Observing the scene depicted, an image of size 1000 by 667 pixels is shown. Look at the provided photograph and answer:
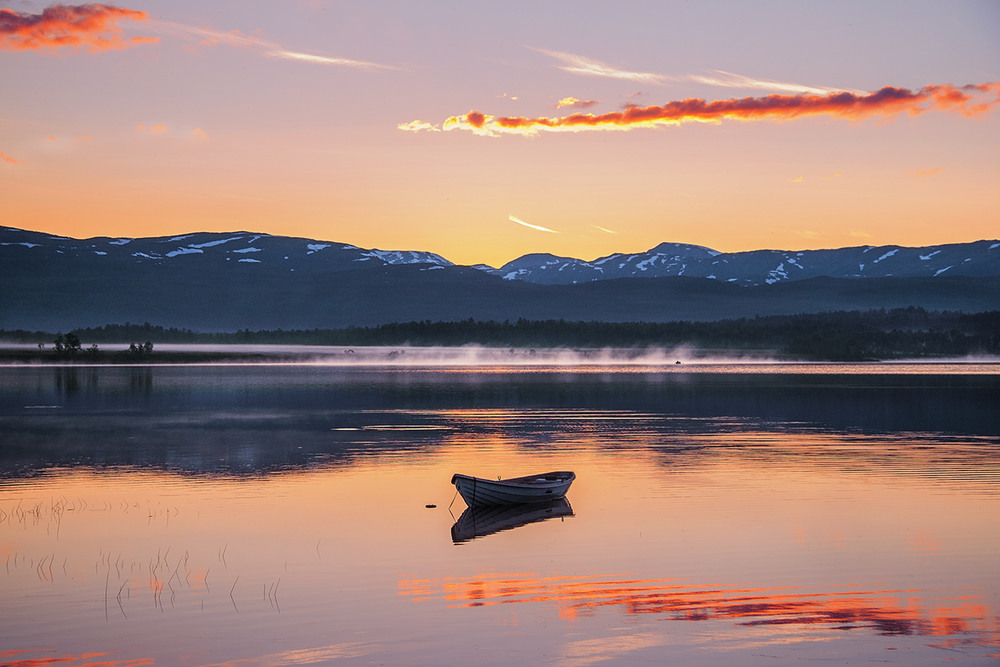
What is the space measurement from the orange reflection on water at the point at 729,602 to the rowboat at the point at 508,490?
8.15 m

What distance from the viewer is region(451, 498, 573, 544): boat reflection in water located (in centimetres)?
2816

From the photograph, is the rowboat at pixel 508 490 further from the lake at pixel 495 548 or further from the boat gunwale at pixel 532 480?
the lake at pixel 495 548

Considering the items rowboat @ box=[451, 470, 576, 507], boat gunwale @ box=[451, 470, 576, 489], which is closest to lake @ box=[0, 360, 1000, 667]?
rowboat @ box=[451, 470, 576, 507]

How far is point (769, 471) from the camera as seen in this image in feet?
130

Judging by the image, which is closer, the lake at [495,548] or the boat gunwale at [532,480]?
the lake at [495,548]

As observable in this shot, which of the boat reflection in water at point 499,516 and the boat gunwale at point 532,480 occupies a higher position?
the boat gunwale at point 532,480

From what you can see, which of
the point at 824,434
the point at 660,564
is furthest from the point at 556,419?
the point at 660,564

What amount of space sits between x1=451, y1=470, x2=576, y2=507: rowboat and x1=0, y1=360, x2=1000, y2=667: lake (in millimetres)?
438

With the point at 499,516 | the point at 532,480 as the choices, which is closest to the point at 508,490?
the point at 499,516

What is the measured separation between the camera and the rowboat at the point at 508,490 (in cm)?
3081

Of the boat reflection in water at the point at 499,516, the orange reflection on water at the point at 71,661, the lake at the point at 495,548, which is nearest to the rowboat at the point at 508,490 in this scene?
the boat reflection in water at the point at 499,516

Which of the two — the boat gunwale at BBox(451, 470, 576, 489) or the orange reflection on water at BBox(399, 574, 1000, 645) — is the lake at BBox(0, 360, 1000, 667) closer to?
the orange reflection on water at BBox(399, 574, 1000, 645)

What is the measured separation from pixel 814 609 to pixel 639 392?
75.2 m

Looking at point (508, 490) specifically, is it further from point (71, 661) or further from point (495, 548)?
point (71, 661)
